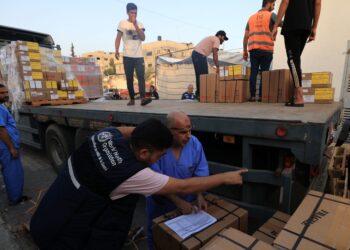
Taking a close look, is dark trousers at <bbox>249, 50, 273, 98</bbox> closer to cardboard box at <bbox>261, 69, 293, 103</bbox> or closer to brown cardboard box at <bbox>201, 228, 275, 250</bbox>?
cardboard box at <bbox>261, 69, 293, 103</bbox>

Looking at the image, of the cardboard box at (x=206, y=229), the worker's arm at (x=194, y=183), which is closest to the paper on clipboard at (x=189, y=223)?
the cardboard box at (x=206, y=229)

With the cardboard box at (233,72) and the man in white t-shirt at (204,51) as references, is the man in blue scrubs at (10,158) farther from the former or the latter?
the man in white t-shirt at (204,51)

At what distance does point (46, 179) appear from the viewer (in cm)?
444

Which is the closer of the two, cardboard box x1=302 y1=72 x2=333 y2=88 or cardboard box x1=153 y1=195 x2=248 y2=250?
cardboard box x1=153 y1=195 x2=248 y2=250

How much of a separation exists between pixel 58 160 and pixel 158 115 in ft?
10.3

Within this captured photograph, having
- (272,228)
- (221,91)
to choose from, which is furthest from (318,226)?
(221,91)

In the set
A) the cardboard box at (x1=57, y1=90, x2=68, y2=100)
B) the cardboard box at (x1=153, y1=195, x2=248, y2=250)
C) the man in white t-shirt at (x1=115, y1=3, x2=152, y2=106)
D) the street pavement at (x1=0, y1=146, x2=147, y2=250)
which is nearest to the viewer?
the cardboard box at (x1=153, y1=195, x2=248, y2=250)

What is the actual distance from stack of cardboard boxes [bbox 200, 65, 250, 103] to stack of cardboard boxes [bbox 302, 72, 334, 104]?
2.91ft

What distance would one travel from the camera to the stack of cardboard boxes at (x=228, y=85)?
12.6 ft

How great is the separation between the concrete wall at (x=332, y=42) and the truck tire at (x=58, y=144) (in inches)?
234

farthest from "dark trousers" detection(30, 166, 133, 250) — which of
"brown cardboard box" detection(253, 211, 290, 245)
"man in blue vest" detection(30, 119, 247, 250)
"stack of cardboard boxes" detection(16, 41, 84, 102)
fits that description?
"stack of cardboard boxes" detection(16, 41, 84, 102)

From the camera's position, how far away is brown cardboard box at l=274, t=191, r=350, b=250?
1.24 meters

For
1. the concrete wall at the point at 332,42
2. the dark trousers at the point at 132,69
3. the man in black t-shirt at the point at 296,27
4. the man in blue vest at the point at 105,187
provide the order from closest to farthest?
the man in blue vest at the point at 105,187
the man in black t-shirt at the point at 296,27
the dark trousers at the point at 132,69
the concrete wall at the point at 332,42

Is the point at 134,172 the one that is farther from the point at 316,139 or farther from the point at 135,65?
the point at 135,65
